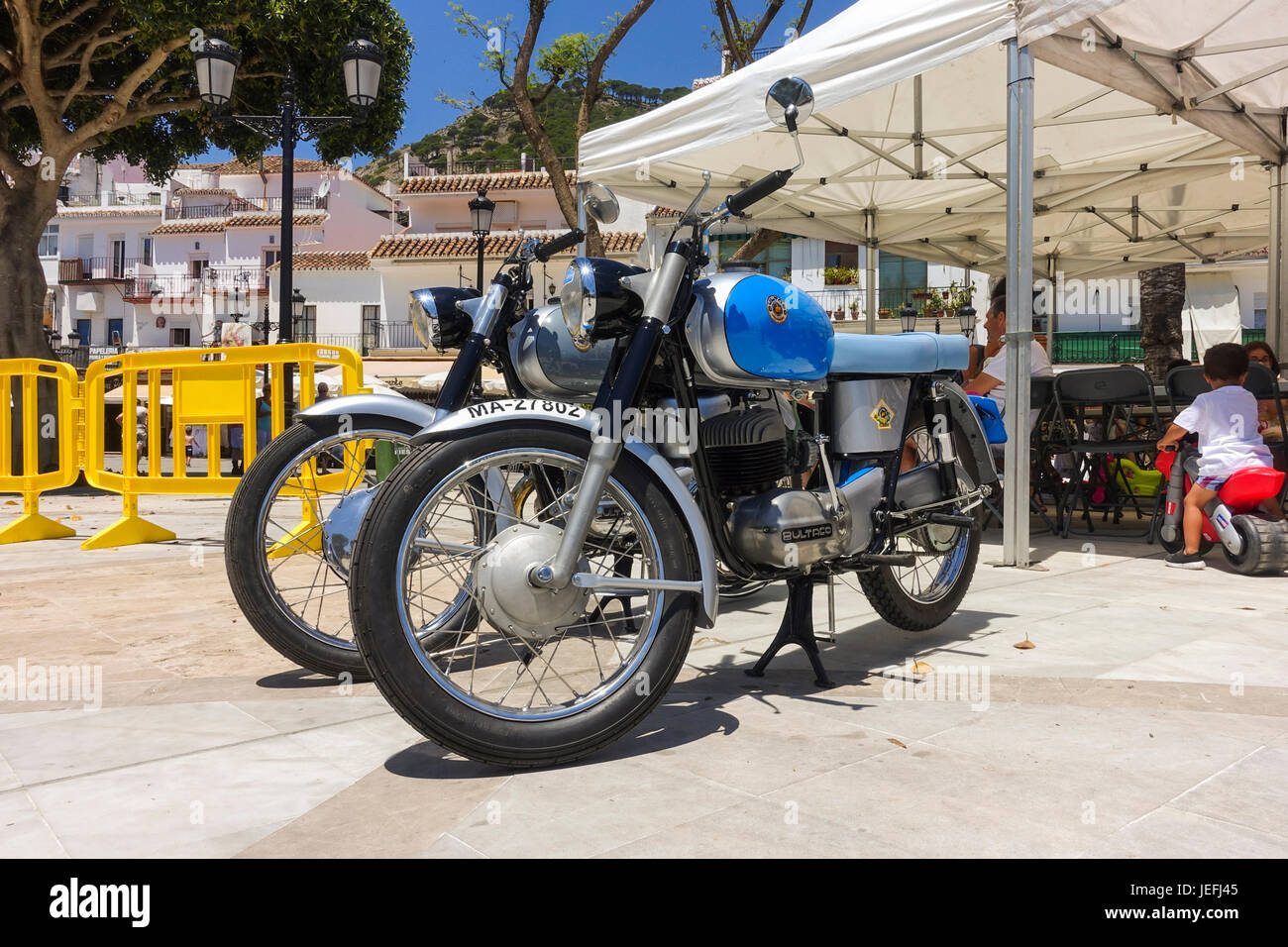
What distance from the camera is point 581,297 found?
8.72 feet

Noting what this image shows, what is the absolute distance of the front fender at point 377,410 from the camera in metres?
3.41

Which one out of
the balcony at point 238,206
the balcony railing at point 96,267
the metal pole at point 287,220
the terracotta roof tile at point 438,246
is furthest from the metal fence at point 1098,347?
the balcony railing at point 96,267

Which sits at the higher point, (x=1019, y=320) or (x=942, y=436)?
(x=1019, y=320)

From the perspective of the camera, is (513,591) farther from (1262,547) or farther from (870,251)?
(870,251)

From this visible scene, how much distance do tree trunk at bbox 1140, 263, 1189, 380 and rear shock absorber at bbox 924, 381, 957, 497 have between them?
12.5 m

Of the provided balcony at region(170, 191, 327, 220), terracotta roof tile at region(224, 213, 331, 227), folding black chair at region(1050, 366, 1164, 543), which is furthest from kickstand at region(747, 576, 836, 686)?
balcony at region(170, 191, 327, 220)

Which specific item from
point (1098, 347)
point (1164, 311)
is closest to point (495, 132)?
point (1098, 347)

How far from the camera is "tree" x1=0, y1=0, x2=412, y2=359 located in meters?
12.6

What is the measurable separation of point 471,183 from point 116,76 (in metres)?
30.8

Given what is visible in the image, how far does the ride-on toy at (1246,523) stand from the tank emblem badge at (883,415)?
283cm

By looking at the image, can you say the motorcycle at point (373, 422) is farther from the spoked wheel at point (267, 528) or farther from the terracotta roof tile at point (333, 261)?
the terracotta roof tile at point (333, 261)

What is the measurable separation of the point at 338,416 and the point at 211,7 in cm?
1135

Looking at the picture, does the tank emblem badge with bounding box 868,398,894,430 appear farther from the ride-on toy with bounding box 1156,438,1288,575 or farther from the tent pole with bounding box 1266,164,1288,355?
the tent pole with bounding box 1266,164,1288,355
